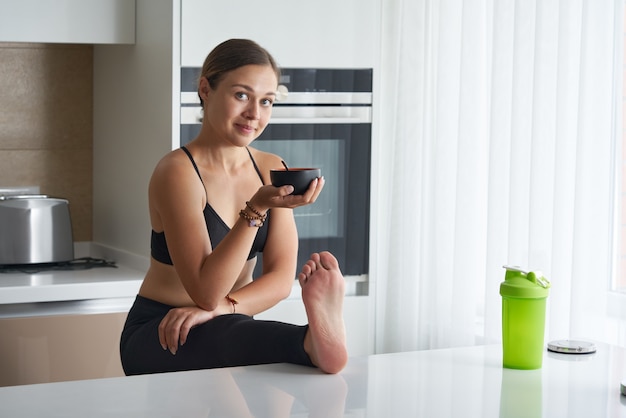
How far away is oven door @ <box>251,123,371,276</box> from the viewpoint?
124 inches

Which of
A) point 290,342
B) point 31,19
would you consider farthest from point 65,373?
point 290,342

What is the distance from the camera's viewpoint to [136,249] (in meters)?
3.11

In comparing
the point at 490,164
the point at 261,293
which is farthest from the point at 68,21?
the point at 490,164

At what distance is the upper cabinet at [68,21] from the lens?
290cm

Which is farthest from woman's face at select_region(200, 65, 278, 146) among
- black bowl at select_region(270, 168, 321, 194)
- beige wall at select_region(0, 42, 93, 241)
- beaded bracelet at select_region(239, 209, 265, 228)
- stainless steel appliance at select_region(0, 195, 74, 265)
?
beige wall at select_region(0, 42, 93, 241)

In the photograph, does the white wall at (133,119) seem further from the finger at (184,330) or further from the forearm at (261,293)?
the finger at (184,330)

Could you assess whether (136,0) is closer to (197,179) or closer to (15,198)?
(15,198)

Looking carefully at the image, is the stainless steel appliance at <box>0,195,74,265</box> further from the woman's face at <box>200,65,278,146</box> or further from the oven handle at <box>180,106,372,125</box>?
the woman's face at <box>200,65,278,146</box>

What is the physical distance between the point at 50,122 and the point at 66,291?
88 cm

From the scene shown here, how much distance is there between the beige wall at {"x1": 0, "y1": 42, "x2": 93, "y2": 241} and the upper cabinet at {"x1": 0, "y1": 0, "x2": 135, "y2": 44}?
414 millimetres

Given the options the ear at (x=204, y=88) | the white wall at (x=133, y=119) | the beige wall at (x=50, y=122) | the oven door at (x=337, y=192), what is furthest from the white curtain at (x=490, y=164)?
the beige wall at (x=50, y=122)

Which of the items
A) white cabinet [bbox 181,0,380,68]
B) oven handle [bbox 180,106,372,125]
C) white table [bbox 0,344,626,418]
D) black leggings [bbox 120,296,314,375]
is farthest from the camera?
oven handle [bbox 180,106,372,125]

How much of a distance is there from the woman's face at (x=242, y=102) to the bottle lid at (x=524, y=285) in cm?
73

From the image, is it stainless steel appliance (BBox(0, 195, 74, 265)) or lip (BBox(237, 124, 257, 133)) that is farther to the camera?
stainless steel appliance (BBox(0, 195, 74, 265))
